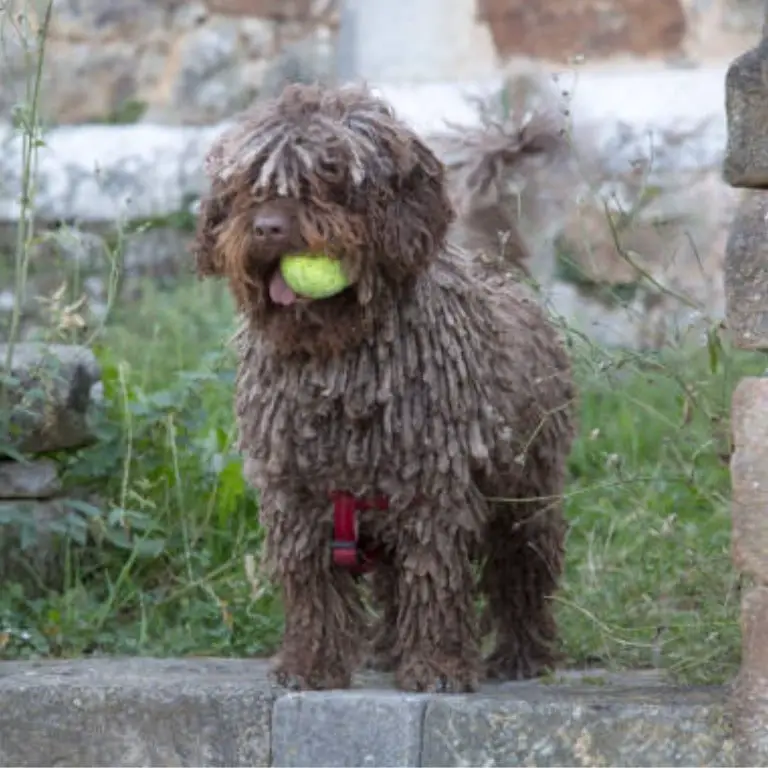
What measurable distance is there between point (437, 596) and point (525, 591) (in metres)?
0.55

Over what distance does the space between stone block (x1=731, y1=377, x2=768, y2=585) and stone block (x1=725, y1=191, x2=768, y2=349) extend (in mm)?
96

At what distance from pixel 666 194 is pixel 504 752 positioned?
3.74m

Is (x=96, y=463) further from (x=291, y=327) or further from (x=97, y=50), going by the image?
Result: (x=97, y=50)

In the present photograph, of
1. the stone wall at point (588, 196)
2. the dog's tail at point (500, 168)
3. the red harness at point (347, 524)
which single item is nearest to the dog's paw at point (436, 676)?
the red harness at point (347, 524)

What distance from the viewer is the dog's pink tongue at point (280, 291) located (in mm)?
4461

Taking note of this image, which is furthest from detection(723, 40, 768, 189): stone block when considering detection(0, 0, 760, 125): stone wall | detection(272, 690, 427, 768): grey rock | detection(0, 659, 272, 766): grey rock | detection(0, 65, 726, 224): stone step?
detection(0, 0, 760, 125): stone wall

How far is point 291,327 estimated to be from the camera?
4.52 meters

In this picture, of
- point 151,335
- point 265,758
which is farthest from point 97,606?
point 151,335

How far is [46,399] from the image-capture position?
228 inches

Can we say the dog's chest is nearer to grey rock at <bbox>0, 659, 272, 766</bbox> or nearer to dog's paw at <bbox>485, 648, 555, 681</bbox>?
grey rock at <bbox>0, 659, 272, 766</bbox>

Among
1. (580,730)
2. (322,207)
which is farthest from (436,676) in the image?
(322,207)

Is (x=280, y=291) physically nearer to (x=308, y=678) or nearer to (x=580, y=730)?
(x=308, y=678)

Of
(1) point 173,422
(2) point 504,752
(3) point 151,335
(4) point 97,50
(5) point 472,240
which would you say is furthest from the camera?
(4) point 97,50

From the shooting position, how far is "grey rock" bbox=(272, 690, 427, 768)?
4586 mm
